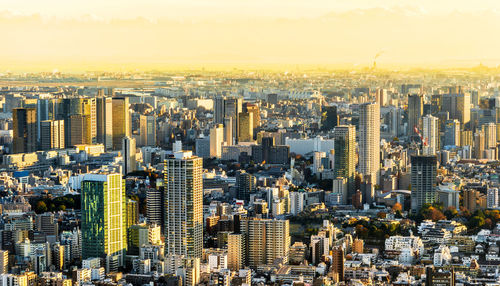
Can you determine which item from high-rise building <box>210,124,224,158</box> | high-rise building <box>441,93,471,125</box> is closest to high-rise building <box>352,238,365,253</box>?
high-rise building <box>210,124,224,158</box>

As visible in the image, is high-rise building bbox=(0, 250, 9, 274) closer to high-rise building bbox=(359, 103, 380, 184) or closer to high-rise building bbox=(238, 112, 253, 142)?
high-rise building bbox=(359, 103, 380, 184)

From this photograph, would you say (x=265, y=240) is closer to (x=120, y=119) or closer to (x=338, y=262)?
(x=338, y=262)

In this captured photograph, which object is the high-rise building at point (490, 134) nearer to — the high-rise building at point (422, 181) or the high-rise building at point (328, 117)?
the high-rise building at point (328, 117)

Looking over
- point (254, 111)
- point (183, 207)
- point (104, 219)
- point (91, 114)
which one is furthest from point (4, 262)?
point (254, 111)

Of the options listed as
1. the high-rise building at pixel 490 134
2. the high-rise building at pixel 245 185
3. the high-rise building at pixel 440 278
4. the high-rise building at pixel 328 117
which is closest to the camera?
the high-rise building at pixel 440 278

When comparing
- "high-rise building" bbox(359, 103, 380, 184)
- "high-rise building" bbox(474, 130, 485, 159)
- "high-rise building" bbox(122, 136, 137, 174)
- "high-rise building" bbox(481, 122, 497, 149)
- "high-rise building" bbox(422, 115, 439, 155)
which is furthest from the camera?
"high-rise building" bbox(481, 122, 497, 149)

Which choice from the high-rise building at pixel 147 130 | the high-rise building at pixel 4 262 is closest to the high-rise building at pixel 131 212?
the high-rise building at pixel 4 262
